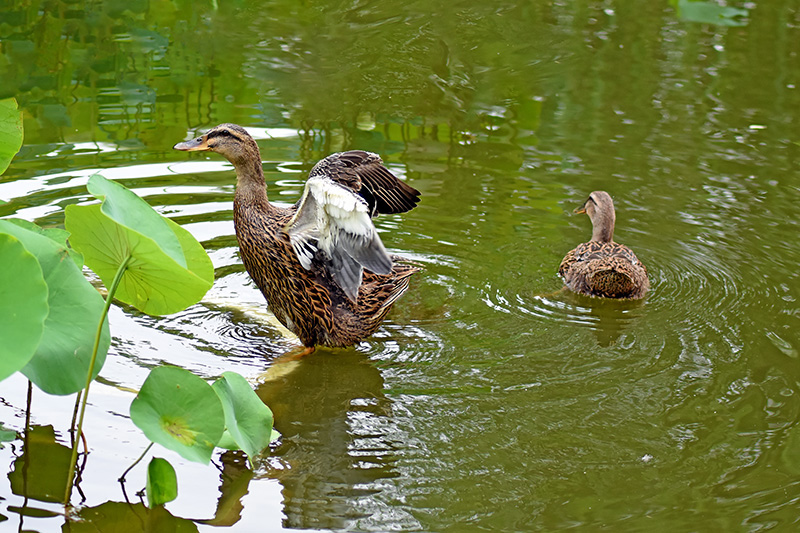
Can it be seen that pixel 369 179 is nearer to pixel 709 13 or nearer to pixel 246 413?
pixel 246 413

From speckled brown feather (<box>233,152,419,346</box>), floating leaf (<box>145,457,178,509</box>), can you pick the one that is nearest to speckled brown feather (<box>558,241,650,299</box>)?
speckled brown feather (<box>233,152,419,346</box>)

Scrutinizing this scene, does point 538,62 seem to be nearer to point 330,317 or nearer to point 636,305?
point 636,305

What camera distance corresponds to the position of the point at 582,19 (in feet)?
37.4

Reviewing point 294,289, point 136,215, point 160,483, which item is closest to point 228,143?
point 294,289

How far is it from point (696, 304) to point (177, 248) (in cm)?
362

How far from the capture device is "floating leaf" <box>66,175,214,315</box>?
3.35 meters

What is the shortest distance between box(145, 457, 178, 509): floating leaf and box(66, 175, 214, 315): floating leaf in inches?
27.3

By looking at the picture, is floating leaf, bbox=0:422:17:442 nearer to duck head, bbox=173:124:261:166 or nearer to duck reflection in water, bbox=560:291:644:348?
duck head, bbox=173:124:261:166

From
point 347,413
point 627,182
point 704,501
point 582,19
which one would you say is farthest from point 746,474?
point 582,19

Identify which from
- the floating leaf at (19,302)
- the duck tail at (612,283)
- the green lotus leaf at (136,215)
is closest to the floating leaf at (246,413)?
the green lotus leaf at (136,215)

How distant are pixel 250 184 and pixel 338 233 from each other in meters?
0.87

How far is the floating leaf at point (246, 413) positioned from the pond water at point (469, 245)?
22 centimetres

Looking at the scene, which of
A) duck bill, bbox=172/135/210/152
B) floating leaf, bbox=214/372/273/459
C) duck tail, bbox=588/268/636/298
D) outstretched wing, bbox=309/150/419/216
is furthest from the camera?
duck tail, bbox=588/268/636/298

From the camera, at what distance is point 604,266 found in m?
5.89
